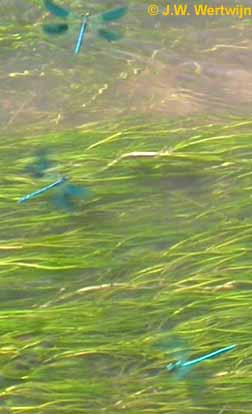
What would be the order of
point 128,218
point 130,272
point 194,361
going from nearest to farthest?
point 194,361 → point 130,272 → point 128,218

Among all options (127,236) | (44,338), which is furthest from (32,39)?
(44,338)

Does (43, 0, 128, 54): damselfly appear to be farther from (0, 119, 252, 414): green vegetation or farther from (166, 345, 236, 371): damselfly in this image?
(166, 345, 236, 371): damselfly

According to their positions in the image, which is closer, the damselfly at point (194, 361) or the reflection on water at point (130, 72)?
the damselfly at point (194, 361)

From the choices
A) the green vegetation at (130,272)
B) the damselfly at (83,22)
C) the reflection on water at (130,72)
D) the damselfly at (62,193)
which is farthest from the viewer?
the damselfly at (83,22)

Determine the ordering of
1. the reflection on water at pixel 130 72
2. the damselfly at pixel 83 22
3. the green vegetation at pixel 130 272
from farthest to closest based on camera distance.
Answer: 1. the damselfly at pixel 83 22
2. the reflection on water at pixel 130 72
3. the green vegetation at pixel 130 272

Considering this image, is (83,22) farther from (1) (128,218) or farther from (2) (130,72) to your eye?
(1) (128,218)

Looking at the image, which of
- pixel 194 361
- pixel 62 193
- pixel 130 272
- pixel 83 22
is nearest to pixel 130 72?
pixel 83 22

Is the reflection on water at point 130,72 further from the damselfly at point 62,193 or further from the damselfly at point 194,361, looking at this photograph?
the damselfly at point 194,361

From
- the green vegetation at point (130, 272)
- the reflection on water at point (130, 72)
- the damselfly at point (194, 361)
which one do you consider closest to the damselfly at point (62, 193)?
the green vegetation at point (130, 272)
